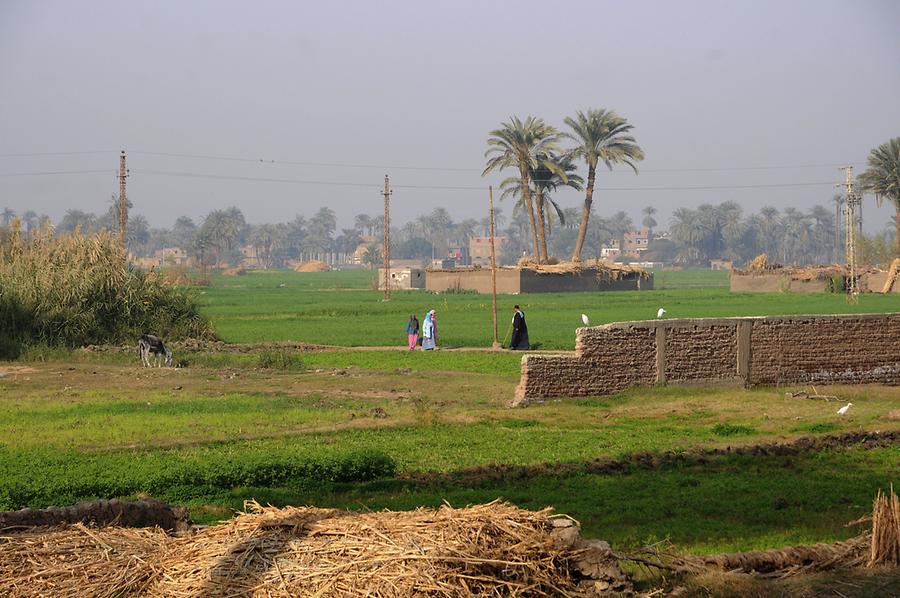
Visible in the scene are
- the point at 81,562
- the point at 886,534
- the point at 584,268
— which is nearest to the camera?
the point at 81,562

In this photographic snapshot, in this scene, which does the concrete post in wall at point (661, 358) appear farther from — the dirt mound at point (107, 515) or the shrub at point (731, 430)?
the dirt mound at point (107, 515)

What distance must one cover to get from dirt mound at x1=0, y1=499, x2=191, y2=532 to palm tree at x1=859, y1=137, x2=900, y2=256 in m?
80.2

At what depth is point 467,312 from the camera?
53281 mm

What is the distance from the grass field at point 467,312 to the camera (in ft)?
129

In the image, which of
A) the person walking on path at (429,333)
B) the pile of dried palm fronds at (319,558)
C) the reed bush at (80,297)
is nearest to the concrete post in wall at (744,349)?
the person walking on path at (429,333)

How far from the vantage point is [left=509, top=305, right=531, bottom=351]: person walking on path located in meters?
31.7

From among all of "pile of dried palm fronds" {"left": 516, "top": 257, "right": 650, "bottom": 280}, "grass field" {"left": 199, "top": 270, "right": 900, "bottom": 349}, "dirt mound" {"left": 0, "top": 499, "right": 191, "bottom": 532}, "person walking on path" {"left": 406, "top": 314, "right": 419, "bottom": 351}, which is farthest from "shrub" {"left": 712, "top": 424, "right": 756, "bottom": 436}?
"pile of dried palm fronds" {"left": 516, "top": 257, "right": 650, "bottom": 280}

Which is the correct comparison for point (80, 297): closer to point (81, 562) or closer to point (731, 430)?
point (731, 430)

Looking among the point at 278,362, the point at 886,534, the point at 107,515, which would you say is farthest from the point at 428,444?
the point at 278,362

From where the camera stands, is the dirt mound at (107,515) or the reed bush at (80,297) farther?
the reed bush at (80,297)

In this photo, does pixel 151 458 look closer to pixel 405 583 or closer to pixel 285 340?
pixel 405 583

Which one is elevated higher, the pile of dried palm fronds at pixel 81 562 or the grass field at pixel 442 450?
the pile of dried palm fronds at pixel 81 562

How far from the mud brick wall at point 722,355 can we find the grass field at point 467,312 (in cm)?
1042

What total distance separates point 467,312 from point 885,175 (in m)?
44.7
